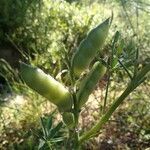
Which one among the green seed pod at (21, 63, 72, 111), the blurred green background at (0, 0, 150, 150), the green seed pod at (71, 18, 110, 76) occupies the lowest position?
the green seed pod at (21, 63, 72, 111)

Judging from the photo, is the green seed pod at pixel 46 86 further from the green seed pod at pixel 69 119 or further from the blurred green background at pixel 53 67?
the blurred green background at pixel 53 67

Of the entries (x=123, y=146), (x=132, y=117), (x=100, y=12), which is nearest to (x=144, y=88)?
(x=132, y=117)

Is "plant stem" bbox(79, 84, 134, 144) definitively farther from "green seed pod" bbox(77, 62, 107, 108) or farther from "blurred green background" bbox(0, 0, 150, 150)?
"blurred green background" bbox(0, 0, 150, 150)

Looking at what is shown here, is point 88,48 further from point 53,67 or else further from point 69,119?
point 53,67

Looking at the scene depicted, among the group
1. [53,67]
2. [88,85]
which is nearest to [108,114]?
[88,85]

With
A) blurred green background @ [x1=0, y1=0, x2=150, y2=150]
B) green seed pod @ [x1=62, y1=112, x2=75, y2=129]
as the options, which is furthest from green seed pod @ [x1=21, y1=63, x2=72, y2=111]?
blurred green background @ [x1=0, y1=0, x2=150, y2=150]

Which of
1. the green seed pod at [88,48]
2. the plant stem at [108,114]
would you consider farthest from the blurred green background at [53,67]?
the plant stem at [108,114]
